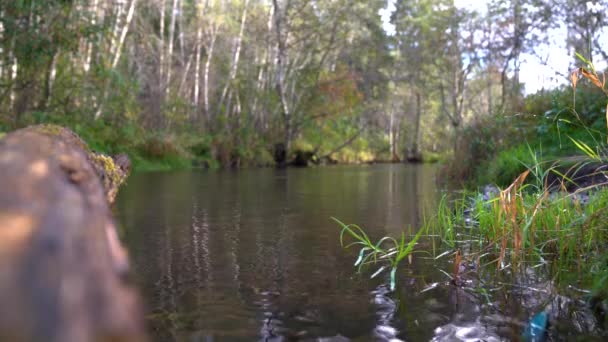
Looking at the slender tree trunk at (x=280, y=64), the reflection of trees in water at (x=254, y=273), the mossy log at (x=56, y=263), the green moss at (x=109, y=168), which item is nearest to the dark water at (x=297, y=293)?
the reflection of trees in water at (x=254, y=273)

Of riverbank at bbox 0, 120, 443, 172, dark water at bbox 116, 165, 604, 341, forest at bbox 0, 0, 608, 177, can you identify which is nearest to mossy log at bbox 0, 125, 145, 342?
dark water at bbox 116, 165, 604, 341

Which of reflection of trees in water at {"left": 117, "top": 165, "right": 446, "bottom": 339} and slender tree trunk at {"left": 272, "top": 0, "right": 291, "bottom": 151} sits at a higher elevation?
slender tree trunk at {"left": 272, "top": 0, "right": 291, "bottom": 151}

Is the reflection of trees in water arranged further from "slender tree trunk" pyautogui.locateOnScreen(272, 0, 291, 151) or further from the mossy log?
"slender tree trunk" pyautogui.locateOnScreen(272, 0, 291, 151)

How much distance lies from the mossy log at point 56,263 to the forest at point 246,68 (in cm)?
717

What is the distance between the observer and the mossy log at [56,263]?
70 centimetres

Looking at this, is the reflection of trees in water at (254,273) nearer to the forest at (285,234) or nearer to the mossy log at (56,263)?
the forest at (285,234)

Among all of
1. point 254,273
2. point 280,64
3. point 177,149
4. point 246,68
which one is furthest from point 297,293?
point 246,68

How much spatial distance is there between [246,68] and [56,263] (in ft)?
84.9

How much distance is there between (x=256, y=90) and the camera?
2342 cm

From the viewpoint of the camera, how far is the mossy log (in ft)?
2.28

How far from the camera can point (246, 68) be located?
2597 centimetres

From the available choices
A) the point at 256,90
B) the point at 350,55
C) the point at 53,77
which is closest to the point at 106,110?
the point at 53,77

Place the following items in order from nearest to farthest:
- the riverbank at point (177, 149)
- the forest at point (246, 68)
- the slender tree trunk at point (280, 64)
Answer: the forest at point (246, 68) → the riverbank at point (177, 149) → the slender tree trunk at point (280, 64)

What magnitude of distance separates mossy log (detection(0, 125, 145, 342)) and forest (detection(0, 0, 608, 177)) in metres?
7.17
